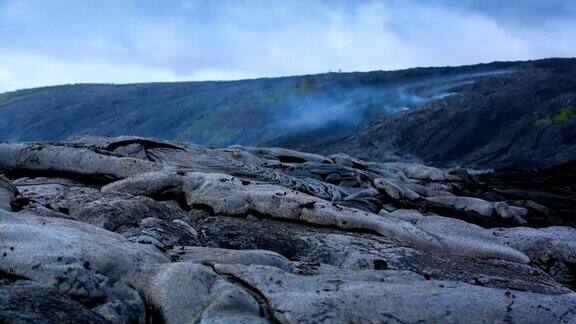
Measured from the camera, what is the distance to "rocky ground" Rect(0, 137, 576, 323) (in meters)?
4.84

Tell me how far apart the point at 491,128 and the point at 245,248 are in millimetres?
29740

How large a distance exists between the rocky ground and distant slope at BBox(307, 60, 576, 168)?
57.9 ft

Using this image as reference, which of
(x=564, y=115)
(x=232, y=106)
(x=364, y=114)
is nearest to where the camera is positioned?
(x=564, y=115)

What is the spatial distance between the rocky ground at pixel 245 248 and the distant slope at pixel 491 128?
1765cm

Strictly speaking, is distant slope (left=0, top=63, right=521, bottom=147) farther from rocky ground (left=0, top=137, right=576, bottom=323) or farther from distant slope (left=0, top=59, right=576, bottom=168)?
rocky ground (left=0, top=137, right=576, bottom=323)

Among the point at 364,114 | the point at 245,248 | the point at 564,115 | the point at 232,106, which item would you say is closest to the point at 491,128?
the point at 564,115

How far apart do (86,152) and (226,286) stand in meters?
6.27

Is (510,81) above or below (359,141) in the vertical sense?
above

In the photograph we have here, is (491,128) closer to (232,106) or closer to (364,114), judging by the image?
(364,114)

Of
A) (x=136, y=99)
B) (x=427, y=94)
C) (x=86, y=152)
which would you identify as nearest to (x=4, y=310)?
(x=86, y=152)

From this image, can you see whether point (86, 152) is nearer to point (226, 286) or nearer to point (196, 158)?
point (196, 158)

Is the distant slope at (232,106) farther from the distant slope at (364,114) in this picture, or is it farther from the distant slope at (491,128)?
the distant slope at (491,128)

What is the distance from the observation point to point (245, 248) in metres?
7.46

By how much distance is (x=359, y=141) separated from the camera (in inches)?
1452
